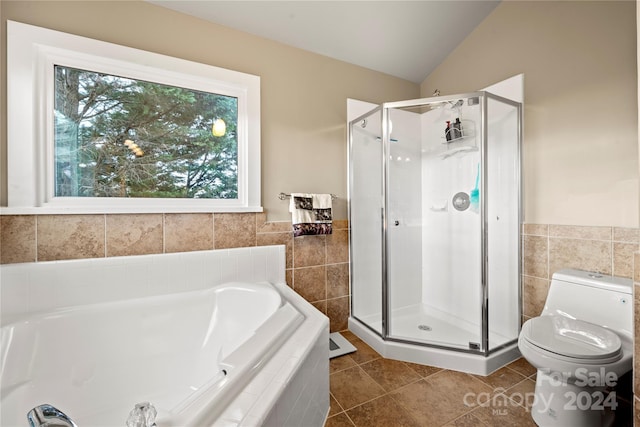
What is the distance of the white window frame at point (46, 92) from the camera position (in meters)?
1.45

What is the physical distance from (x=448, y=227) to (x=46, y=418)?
259 cm

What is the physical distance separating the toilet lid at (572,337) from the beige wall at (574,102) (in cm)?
64

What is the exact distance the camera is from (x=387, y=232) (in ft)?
7.10

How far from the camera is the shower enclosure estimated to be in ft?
6.29

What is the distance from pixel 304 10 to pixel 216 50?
683 mm

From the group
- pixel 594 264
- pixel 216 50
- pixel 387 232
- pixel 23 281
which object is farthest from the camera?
pixel 387 232

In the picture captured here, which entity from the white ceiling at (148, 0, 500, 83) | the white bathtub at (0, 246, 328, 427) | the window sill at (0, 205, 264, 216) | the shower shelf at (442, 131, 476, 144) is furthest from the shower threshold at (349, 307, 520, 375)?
the white ceiling at (148, 0, 500, 83)

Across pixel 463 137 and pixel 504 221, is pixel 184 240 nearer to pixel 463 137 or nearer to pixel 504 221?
pixel 463 137

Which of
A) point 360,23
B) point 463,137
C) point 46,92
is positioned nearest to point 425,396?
point 463,137

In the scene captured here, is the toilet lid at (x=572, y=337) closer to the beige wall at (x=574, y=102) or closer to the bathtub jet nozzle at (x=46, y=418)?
the beige wall at (x=574, y=102)

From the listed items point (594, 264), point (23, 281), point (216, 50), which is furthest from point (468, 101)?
point (23, 281)

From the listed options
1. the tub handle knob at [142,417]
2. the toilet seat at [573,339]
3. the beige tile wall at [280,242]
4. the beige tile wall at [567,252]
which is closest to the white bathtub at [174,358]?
the tub handle knob at [142,417]

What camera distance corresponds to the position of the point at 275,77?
2.15 metres

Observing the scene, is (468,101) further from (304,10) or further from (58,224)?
(58,224)
